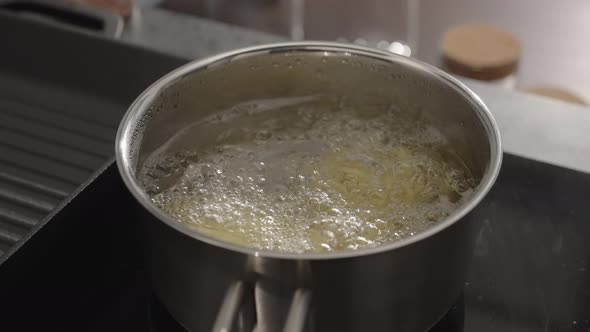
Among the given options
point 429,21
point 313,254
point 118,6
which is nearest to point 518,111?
point 313,254

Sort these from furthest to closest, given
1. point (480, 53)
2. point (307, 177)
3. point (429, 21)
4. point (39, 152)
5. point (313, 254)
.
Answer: point (429, 21) → point (480, 53) → point (39, 152) → point (307, 177) → point (313, 254)

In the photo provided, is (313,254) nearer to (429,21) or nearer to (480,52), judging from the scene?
(480,52)

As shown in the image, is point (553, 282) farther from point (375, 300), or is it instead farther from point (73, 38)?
point (73, 38)

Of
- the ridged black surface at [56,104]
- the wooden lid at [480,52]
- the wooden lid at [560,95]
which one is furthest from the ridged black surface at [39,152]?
the wooden lid at [560,95]

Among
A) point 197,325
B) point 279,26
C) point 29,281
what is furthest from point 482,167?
point 279,26

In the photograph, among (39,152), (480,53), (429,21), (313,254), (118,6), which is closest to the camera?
(313,254)

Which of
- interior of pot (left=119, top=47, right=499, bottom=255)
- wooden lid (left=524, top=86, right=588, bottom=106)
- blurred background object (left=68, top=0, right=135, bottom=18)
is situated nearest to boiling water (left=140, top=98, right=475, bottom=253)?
interior of pot (left=119, top=47, right=499, bottom=255)
